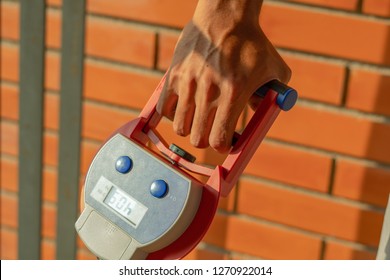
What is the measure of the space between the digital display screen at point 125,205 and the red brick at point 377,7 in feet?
1.97

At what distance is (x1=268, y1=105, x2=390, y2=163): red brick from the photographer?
1396 millimetres

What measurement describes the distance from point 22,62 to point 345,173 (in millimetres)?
718

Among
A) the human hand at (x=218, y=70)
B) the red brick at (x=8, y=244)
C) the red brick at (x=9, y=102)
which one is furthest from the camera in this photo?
the red brick at (x=8, y=244)

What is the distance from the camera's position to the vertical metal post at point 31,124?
4.97 feet

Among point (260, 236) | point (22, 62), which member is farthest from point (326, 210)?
point (22, 62)

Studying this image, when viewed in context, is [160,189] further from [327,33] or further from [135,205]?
[327,33]

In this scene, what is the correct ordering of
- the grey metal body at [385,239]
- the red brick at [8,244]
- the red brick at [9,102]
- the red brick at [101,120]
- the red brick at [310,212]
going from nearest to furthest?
the grey metal body at [385,239]
the red brick at [310,212]
the red brick at [101,120]
the red brick at [9,102]
the red brick at [8,244]

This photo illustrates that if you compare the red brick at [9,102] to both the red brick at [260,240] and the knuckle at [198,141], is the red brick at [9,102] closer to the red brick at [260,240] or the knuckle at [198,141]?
the red brick at [260,240]

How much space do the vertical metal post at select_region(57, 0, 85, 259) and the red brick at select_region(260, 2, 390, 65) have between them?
1.27 feet

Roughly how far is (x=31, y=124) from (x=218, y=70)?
2.45 ft

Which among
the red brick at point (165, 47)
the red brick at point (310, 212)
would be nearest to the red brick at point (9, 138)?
the red brick at point (165, 47)

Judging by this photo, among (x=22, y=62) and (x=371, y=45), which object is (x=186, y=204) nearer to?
(x=371, y=45)

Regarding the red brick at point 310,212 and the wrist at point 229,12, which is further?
the red brick at point 310,212

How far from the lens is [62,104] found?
157 cm
